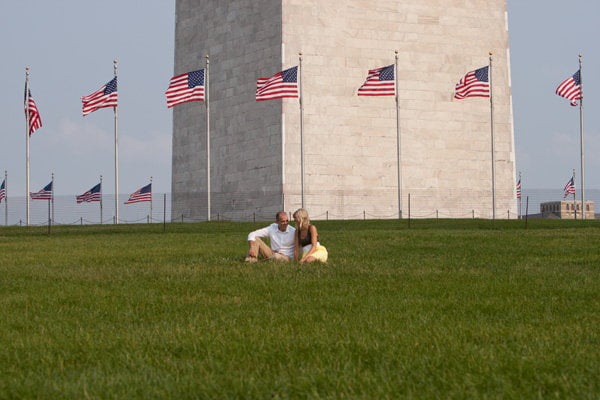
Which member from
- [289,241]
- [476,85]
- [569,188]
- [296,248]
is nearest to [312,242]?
[296,248]

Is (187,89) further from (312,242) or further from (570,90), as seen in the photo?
(312,242)

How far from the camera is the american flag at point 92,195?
58656 mm

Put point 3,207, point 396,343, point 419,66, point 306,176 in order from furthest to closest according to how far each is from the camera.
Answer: point 3,207, point 419,66, point 306,176, point 396,343

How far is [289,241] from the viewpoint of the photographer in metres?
19.6

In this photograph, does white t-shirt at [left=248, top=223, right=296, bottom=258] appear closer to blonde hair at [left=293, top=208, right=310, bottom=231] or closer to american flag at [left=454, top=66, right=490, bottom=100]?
blonde hair at [left=293, top=208, right=310, bottom=231]

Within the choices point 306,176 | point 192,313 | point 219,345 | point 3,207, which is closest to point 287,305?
point 192,313

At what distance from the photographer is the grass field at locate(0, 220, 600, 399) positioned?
794 centimetres

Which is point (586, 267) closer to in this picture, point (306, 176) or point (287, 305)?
point (287, 305)

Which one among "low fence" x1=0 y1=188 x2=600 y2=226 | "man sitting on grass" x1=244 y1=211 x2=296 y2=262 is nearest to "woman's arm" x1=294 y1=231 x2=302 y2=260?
"man sitting on grass" x1=244 y1=211 x2=296 y2=262

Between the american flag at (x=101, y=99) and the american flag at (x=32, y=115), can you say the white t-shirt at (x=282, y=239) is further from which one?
the american flag at (x=32, y=115)

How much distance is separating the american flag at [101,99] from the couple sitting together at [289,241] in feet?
92.1

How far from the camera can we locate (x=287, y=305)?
12.5 meters

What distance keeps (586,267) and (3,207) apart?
52.2 m

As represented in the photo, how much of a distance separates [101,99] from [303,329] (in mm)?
37868
